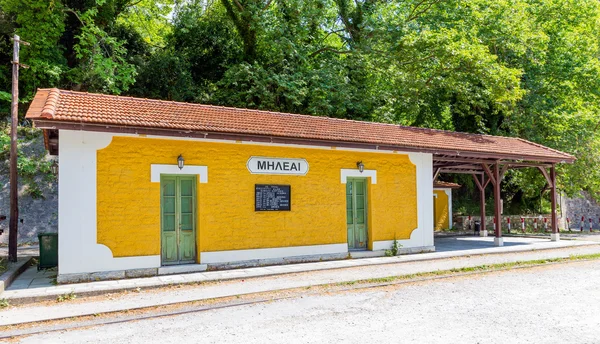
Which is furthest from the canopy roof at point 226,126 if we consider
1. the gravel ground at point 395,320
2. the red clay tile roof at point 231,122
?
the gravel ground at point 395,320

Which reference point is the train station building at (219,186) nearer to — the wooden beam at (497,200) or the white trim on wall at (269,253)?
the white trim on wall at (269,253)

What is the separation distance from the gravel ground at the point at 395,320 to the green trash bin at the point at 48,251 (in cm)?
520

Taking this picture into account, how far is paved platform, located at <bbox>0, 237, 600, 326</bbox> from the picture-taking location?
6.84 m

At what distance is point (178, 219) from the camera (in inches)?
388

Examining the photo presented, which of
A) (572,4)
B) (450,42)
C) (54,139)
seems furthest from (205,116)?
(572,4)

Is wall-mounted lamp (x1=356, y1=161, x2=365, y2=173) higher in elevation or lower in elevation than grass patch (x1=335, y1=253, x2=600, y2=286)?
higher

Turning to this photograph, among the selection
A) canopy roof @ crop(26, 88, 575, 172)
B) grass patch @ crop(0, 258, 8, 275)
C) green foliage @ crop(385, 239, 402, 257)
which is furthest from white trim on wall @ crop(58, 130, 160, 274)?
green foliage @ crop(385, 239, 402, 257)

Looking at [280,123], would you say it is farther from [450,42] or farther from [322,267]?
[450,42]

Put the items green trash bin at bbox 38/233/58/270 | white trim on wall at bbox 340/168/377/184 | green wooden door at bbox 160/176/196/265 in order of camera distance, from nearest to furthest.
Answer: green wooden door at bbox 160/176/196/265
green trash bin at bbox 38/233/58/270
white trim on wall at bbox 340/168/377/184

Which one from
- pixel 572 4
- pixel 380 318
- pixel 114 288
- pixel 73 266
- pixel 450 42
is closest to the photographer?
pixel 380 318

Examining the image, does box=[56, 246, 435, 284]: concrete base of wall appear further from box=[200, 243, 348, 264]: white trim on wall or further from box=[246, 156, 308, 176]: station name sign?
box=[246, 156, 308, 176]: station name sign

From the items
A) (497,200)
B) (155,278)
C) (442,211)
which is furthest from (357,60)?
(155,278)

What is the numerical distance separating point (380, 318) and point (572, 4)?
972 inches

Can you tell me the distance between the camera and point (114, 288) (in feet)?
25.8
